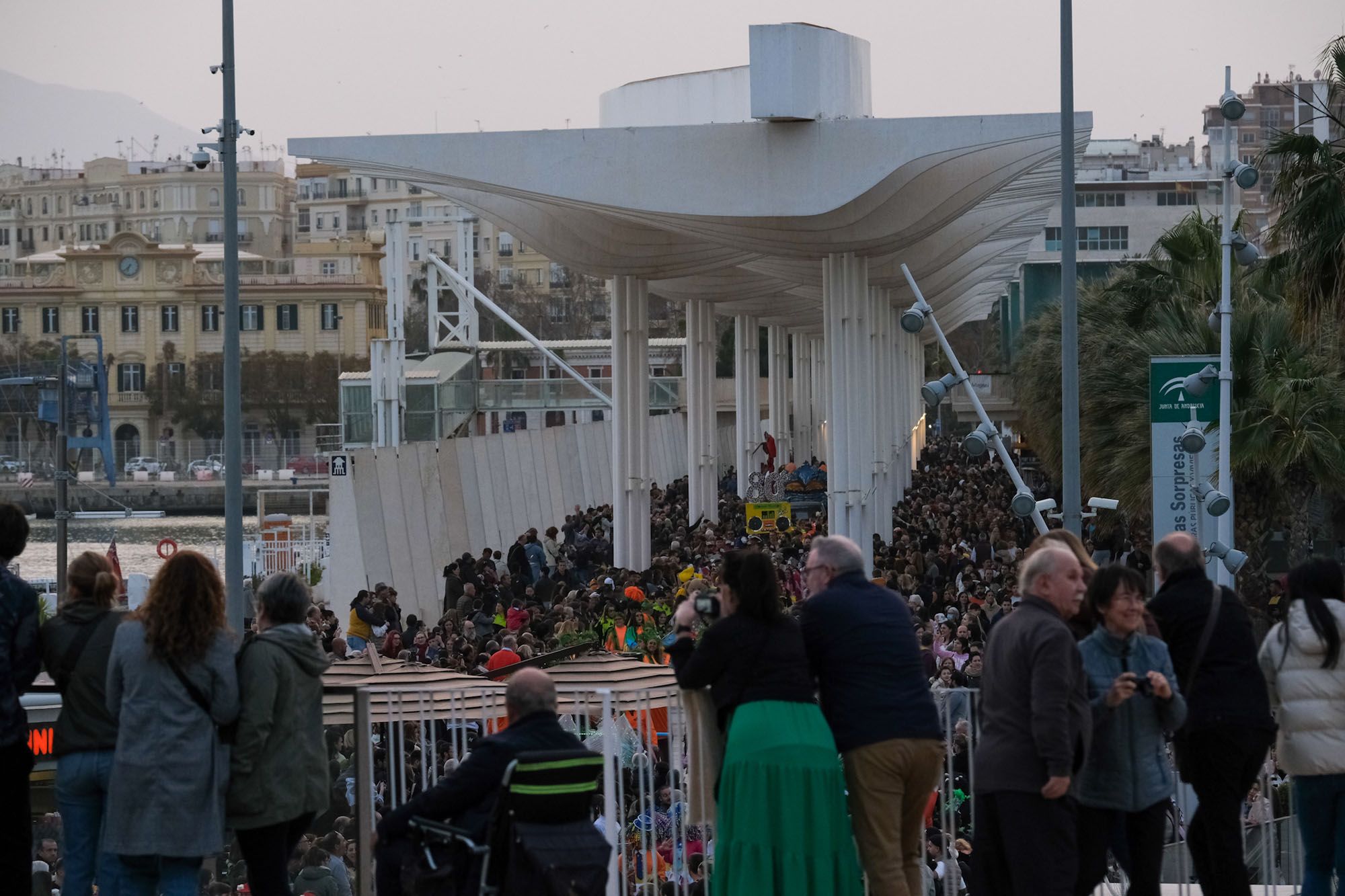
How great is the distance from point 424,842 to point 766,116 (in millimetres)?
21631

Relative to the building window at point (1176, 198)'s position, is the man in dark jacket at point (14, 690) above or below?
below

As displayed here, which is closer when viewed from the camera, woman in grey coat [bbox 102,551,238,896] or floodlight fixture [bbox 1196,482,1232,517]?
woman in grey coat [bbox 102,551,238,896]

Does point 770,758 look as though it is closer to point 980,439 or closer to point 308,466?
point 980,439

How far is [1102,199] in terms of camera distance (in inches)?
4579

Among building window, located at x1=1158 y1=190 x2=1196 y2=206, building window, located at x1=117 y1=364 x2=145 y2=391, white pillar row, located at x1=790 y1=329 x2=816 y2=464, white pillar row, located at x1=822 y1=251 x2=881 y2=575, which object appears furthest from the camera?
building window, located at x1=117 y1=364 x2=145 y2=391

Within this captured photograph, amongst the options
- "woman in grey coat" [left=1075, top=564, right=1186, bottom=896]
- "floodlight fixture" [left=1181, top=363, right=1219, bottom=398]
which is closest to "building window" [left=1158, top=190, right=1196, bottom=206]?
"floodlight fixture" [left=1181, top=363, right=1219, bottom=398]

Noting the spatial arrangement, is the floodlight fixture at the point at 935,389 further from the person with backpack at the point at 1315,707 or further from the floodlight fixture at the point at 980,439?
the person with backpack at the point at 1315,707

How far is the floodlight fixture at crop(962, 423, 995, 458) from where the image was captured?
658 inches

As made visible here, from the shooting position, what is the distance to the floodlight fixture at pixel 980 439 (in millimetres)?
16703

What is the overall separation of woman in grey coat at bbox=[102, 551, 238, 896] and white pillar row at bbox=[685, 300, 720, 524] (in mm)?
35908

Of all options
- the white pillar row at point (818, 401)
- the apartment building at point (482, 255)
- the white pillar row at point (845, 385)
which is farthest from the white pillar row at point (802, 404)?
the apartment building at point (482, 255)

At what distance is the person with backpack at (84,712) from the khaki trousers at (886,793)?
107 inches

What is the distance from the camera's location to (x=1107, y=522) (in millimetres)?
26766

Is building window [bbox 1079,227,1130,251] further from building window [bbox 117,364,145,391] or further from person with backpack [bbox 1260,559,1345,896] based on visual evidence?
person with backpack [bbox 1260,559,1345,896]
